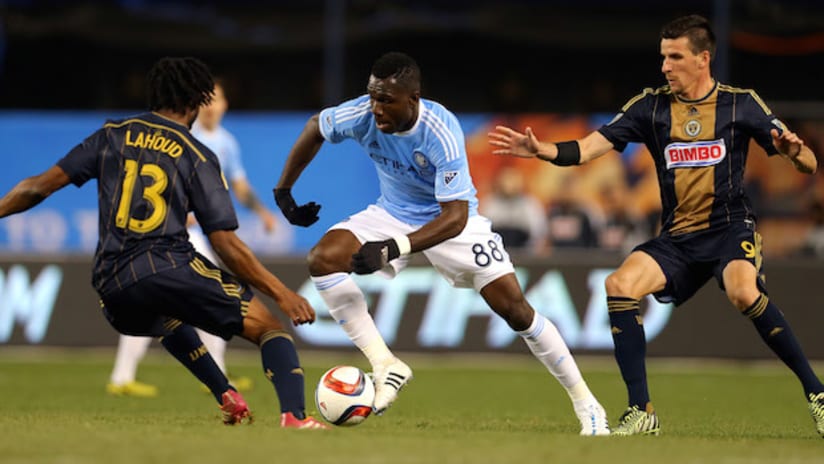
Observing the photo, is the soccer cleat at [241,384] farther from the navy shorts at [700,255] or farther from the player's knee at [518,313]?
the navy shorts at [700,255]

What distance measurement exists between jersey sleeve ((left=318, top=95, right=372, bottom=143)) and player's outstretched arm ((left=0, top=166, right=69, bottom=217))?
68.0 inches

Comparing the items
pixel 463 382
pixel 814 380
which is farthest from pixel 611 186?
pixel 814 380

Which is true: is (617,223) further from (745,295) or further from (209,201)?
(209,201)

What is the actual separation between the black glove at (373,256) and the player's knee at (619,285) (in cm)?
130

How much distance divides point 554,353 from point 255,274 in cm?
206

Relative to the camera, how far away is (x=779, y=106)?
680 inches

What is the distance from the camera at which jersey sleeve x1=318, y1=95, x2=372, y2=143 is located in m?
8.42

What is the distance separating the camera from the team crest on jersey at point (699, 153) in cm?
839

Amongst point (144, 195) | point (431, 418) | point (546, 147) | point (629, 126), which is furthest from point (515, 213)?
point (144, 195)

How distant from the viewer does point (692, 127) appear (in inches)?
331

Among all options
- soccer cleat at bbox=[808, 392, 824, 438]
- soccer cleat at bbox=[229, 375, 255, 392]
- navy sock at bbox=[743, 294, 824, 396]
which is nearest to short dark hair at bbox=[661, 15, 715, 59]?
navy sock at bbox=[743, 294, 824, 396]

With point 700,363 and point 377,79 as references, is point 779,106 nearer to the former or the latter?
point 700,363

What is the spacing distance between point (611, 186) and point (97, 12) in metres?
8.74

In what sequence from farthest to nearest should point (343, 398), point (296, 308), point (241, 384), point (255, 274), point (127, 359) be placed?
point (241, 384) < point (127, 359) < point (343, 398) < point (255, 274) < point (296, 308)
